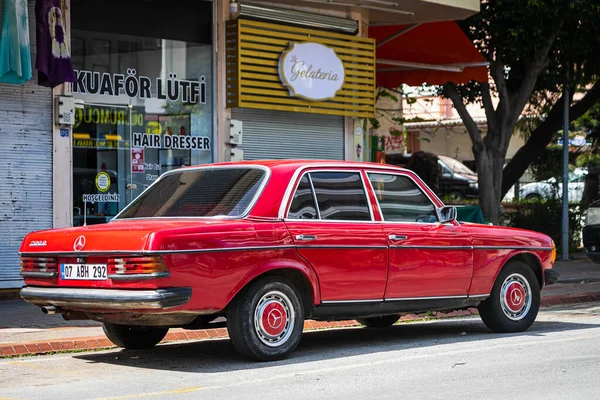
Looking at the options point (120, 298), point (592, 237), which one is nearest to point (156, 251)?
point (120, 298)

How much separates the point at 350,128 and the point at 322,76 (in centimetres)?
133

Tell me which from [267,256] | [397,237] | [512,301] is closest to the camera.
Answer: [267,256]

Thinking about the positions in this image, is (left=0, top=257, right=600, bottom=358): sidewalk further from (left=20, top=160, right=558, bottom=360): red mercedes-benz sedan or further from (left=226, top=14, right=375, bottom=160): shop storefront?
(left=226, top=14, right=375, bottom=160): shop storefront

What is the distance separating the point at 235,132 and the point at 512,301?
6.95 m

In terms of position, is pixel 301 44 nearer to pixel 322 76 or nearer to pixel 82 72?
pixel 322 76

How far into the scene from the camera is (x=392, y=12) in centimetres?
1822

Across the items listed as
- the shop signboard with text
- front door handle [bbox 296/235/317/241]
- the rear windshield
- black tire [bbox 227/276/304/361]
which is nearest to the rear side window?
front door handle [bbox 296/235/317/241]

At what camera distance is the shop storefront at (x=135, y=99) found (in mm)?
14898

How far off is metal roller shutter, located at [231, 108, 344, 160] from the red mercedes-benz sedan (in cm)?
709

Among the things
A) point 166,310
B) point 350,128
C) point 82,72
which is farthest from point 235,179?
point 350,128

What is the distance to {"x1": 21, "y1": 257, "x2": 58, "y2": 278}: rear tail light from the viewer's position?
8.53m

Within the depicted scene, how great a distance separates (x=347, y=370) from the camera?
8141 mm

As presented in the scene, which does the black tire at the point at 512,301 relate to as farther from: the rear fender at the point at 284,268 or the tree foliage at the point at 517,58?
the tree foliage at the point at 517,58

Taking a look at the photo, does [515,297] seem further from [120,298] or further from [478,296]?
[120,298]
